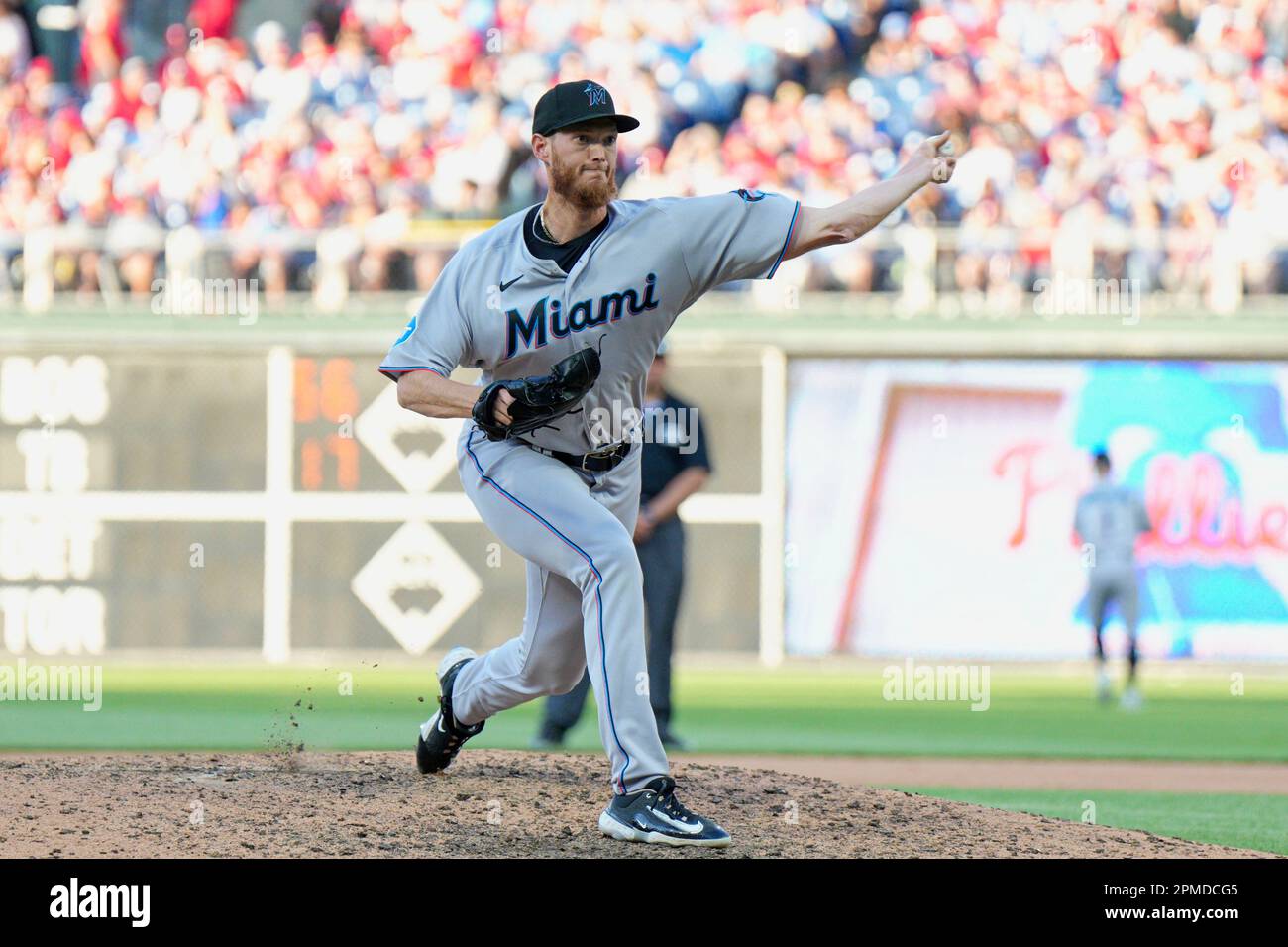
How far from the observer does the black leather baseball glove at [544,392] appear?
5934 millimetres

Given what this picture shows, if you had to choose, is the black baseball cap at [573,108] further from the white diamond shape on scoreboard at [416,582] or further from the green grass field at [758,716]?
the white diamond shape on scoreboard at [416,582]

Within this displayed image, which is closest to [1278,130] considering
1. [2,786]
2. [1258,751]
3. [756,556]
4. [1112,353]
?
[1112,353]

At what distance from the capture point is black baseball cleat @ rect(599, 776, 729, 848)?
5.91 m

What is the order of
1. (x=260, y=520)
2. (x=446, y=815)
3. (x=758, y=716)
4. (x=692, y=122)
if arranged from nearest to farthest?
1. (x=446, y=815)
2. (x=758, y=716)
3. (x=260, y=520)
4. (x=692, y=122)

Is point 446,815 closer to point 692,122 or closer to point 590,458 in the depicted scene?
point 590,458

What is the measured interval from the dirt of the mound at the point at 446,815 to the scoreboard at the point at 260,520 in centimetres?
946

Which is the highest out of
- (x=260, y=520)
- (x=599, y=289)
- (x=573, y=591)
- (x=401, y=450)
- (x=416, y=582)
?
(x=599, y=289)

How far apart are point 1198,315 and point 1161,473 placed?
4.87 feet

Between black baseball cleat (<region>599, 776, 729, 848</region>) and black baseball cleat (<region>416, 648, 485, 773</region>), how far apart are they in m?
1.11

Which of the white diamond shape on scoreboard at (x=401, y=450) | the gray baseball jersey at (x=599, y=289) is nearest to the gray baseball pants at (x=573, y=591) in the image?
the gray baseball jersey at (x=599, y=289)

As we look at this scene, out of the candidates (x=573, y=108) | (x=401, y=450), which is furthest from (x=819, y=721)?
(x=573, y=108)

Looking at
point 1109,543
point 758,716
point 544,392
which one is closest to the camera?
point 544,392

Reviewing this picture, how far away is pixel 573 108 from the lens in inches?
240

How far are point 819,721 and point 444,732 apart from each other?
6.29 metres
